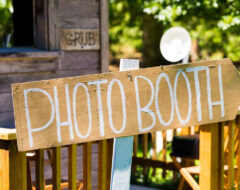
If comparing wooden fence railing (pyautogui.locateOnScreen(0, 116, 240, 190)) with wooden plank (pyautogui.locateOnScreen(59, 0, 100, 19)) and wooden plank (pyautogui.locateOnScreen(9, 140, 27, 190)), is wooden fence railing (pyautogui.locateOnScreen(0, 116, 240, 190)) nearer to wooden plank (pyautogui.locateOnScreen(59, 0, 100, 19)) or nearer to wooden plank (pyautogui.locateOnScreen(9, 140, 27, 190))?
wooden plank (pyautogui.locateOnScreen(9, 140, 27, 190))

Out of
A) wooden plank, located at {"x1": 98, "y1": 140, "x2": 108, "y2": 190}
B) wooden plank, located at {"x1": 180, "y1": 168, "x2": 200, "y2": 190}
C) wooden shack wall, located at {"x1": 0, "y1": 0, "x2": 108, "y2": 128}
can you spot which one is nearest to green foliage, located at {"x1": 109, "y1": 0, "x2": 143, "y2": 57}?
wooden shack wall, located at {"x1": 0, "y1": 0, "x2": 108, "y2": 128}

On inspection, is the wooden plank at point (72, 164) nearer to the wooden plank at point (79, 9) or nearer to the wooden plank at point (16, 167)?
the wooden plank at point (16, 167)

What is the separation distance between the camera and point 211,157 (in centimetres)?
290

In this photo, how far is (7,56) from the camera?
15.6 feet

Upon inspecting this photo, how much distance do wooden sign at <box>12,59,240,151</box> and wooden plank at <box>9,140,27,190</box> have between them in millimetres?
152

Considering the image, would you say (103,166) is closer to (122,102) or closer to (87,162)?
(87,162)

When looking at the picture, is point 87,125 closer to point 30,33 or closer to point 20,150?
point 20,150

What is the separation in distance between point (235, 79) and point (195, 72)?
0.26 metres

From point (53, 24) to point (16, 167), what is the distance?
281 cm

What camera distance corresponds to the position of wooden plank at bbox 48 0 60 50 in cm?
504

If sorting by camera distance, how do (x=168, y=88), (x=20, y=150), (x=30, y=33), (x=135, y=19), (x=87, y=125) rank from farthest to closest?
(x=135, y=19), (x=30, y=33), (x=168, y=88), (x=87, y=125), (x=20, y=150)

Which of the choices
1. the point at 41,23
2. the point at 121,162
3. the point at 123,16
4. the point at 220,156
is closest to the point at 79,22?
the point at 41,23

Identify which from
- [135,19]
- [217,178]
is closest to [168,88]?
[217,178]


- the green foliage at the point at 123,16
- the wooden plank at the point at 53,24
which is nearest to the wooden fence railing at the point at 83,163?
the wooden plank at the point at 53,24
